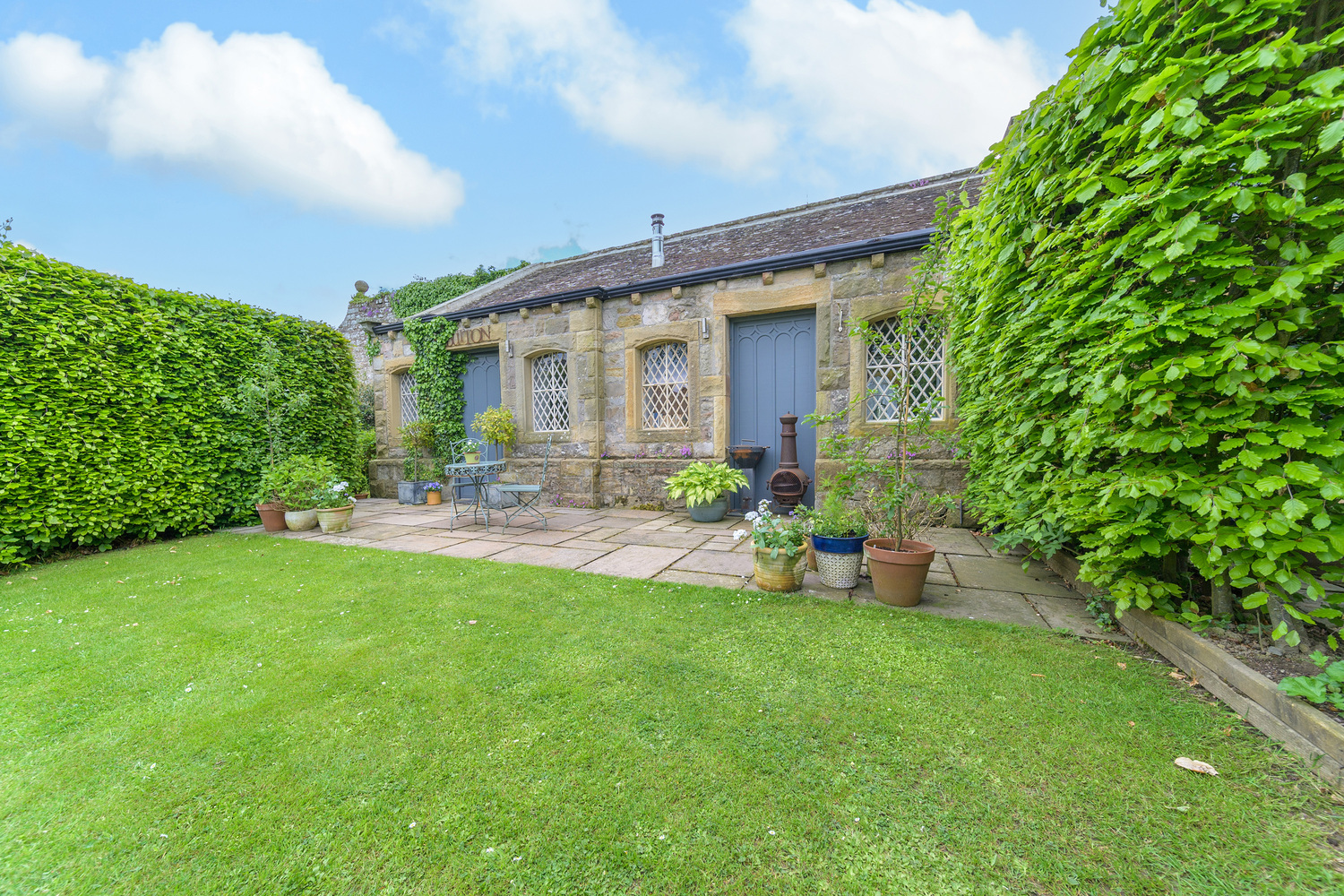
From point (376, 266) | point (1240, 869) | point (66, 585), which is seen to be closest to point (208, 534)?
point (66, 585)

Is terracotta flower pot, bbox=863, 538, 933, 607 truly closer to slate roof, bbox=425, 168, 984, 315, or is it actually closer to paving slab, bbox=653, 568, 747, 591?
paving slab, bbox=653, 568, 747, 591

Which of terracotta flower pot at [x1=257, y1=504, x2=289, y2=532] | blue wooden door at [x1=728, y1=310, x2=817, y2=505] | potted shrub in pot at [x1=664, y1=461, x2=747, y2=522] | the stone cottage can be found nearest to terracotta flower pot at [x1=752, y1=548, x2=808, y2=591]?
potted shrub in pot at [x1=664, y1=461, x2=747, y2=522]

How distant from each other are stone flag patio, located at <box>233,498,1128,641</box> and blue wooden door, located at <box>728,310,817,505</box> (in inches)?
47.6

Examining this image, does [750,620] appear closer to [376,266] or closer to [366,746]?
[366,746]

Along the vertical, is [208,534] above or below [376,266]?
below

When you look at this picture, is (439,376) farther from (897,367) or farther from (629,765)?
(629,765)

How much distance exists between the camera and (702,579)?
11.9ft

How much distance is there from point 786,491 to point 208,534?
6828mm

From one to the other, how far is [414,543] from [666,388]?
381 centimetres

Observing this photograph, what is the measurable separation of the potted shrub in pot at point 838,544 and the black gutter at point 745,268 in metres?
3.61

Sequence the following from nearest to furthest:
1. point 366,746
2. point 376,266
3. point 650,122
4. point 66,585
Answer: point 366,746 → point 66,585 → point 650,122 → point 376,266

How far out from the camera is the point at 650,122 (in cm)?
1401

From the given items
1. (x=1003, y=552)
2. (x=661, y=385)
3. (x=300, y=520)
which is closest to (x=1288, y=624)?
(x=1003, y=552)

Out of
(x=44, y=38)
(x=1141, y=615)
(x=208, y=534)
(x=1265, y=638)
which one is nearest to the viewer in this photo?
(x=1265, y=638)
